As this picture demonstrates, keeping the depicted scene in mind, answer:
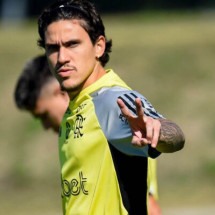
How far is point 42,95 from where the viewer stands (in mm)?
8664

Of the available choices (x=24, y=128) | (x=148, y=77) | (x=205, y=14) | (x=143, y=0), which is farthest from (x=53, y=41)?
(x=143, y=0)

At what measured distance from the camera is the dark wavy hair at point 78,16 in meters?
6.63

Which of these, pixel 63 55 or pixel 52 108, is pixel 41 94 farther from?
pixel 63 55

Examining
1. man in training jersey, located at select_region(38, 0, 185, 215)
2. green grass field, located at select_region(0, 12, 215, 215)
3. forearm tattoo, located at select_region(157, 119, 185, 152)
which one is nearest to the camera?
forearm tattoo, located at select_region(157, 119, 185, 152)

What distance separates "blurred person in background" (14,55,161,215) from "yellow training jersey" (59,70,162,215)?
1913 millimetres

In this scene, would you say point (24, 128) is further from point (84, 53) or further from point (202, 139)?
point (84, 53)

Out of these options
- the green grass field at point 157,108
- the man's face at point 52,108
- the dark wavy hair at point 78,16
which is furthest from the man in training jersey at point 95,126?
the green grass field at point 157,108

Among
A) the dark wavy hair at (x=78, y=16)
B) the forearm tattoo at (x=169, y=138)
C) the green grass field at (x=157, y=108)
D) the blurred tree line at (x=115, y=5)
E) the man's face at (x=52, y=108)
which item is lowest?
the green grass field at (x=157, y=108)

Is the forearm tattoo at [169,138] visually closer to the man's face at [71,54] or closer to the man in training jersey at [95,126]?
the man in training jersey at [95,126]

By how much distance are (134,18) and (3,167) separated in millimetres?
9584

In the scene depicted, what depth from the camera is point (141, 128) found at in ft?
18.5

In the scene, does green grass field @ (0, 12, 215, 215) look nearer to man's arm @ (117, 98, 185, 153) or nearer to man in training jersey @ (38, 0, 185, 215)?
man in training jersey @ (38, 0, 185, 215)

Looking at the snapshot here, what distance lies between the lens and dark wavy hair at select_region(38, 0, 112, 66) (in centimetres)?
663

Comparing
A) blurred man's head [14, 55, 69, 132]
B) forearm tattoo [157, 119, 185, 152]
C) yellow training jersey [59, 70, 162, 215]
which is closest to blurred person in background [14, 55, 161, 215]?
blurred man's head [14, 55, 69, 132]
